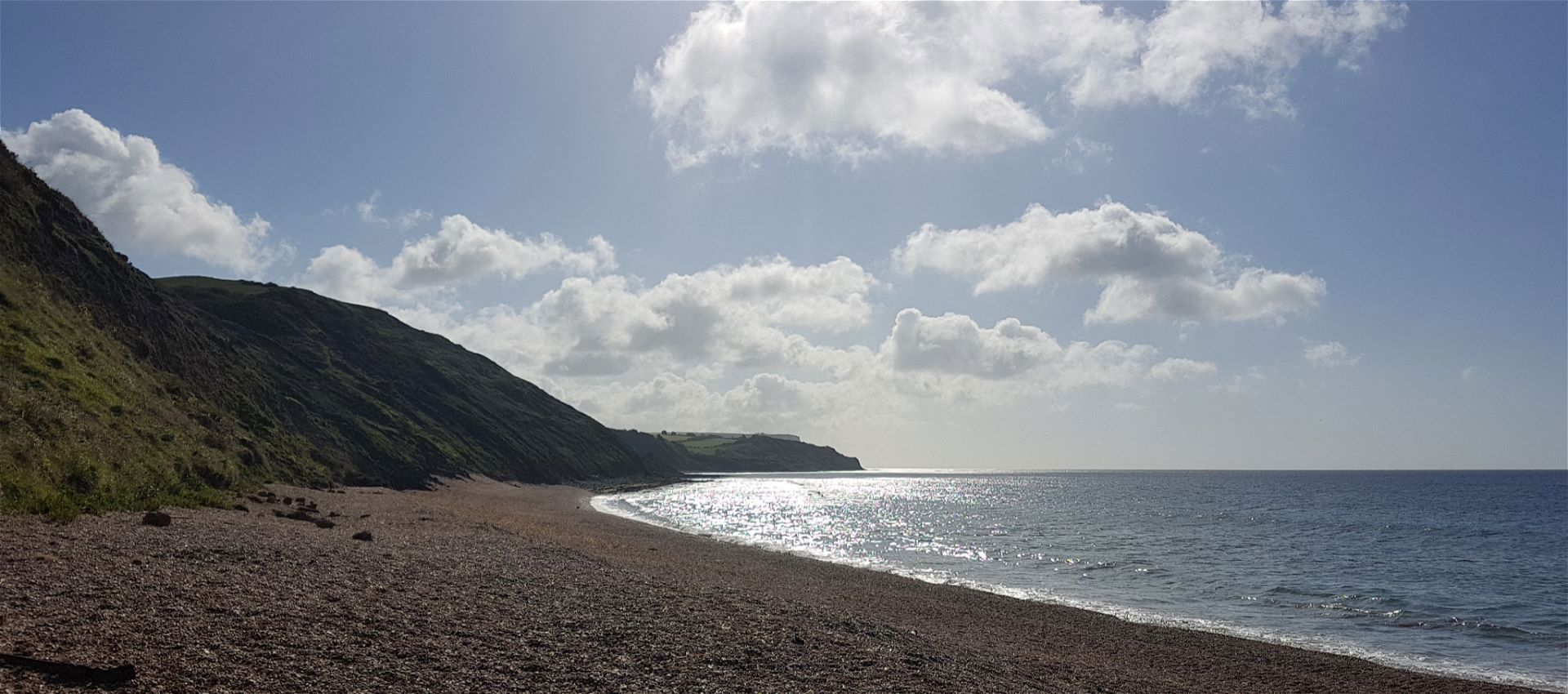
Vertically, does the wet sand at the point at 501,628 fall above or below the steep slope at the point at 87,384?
below

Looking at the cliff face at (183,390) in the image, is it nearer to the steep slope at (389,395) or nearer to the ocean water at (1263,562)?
the steep slope at (389,395)

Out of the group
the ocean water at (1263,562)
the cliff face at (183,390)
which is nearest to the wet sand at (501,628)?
the cliff face at (183,390)

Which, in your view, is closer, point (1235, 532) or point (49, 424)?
point (49, 424)

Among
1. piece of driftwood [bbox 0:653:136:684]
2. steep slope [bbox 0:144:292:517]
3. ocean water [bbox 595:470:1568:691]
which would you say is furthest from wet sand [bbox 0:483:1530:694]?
ocean water [bbox 595:470:1568:691]

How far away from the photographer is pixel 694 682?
14.8 metres

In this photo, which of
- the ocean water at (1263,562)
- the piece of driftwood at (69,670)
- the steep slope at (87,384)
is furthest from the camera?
the ocean water at (1263,562)

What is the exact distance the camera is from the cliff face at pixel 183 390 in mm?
29094

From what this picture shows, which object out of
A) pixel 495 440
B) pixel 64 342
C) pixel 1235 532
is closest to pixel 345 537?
pixel 64 342

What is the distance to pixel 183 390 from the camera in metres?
48.3

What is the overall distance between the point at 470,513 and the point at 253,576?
33.6m

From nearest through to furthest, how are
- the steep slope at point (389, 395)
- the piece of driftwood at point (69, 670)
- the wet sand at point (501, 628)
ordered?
the piece of driftwood at point (69, 670) → the wet sand at point (501, 628) → the steep slope at point (389, 395)

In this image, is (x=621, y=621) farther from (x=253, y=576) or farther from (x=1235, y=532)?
(x=1235, y=532)

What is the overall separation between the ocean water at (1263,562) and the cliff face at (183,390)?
24187 millimetres

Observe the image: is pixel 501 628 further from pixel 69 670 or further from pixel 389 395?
pixel 389 395
